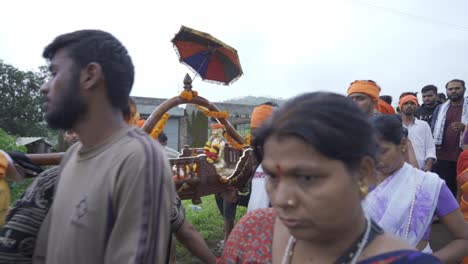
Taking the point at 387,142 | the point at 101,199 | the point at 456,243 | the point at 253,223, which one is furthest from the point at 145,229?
the point at 456,243

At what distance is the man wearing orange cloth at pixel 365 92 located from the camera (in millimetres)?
3654

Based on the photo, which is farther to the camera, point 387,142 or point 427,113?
point 427,113

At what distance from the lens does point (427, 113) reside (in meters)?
6.31

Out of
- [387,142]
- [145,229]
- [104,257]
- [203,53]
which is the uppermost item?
[203,53]

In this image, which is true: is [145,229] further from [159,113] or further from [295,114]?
[159,113]

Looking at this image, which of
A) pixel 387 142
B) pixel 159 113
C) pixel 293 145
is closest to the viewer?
pixel 293 145

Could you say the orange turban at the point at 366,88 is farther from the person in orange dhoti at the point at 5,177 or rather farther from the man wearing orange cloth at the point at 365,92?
the person in orange dhoti at the point at 5,177

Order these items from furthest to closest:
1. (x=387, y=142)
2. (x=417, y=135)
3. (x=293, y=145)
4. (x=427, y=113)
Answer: (x=427, y=113)
(x=417, y=135)
(x=387, y=142)
(x=293, y=145)

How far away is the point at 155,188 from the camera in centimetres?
128

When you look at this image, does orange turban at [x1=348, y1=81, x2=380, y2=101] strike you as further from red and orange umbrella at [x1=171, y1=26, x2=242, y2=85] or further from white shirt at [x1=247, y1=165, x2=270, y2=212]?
red and orange umbrella at [x1=171, y1=26, x2=242, y2=85]

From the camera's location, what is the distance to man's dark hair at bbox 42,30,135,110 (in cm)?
144

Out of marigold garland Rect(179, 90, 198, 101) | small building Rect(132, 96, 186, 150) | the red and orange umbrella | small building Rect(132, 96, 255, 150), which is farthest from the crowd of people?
small building Rect(132, 96, 186, 150)

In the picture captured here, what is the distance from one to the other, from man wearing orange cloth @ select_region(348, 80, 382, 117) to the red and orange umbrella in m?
1.80

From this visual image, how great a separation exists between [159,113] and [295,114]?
325cm
